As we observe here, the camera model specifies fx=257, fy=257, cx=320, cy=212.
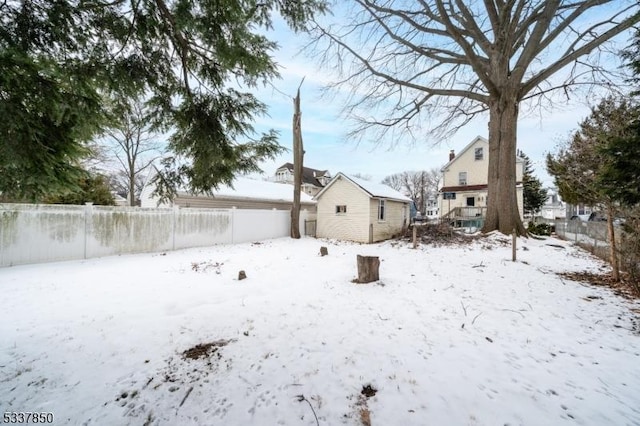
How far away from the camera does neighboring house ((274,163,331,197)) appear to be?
118ft

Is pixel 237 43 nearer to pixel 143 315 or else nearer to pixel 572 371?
pixel 143 315

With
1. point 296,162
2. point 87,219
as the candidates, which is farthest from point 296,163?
point 87,219

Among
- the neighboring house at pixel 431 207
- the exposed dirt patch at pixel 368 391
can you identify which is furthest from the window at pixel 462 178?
the neighboring house at pixel 431 207

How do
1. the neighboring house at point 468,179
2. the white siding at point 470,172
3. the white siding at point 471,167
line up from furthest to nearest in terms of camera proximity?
the white siding at point 471,167 → the white siding at point 470,172 → the neighboring house at point 468,179

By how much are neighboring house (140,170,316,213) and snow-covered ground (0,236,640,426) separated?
7.88 metres

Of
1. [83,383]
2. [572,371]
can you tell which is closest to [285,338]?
[83,383]

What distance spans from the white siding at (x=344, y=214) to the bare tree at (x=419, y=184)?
125 feet

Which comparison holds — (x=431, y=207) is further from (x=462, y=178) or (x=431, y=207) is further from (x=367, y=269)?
(x=367, y=269)

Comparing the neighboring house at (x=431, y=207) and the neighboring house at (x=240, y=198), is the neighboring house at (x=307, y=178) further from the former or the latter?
the neighboring house at (x=431, y=207)

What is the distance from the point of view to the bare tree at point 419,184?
49.6 meters

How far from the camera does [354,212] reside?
14.1 m

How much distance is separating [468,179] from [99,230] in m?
26.4

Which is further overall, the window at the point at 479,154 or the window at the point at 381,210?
the window at the point at 479,154

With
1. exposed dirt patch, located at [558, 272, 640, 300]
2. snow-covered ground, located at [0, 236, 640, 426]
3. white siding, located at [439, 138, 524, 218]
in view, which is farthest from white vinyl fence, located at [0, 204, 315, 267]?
white siding, located at [439, 138, 524, 218]
